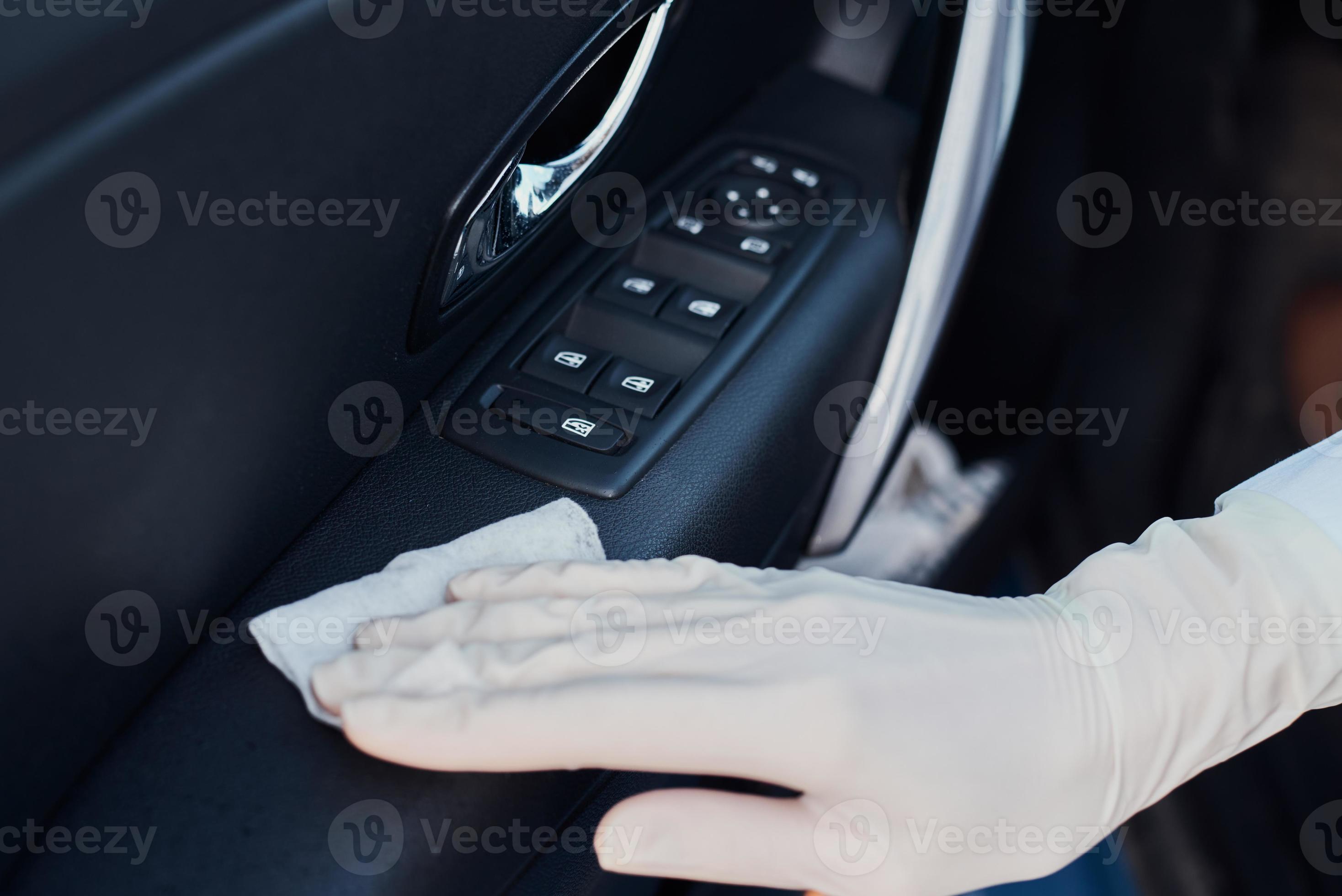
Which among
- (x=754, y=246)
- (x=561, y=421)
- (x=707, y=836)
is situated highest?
(x=754, y=246)

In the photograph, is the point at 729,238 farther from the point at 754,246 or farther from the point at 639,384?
the point at 639,384

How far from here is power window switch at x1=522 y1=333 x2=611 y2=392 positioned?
0.75 m

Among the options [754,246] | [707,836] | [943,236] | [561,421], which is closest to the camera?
[707,836]

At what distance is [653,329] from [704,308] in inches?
1.9

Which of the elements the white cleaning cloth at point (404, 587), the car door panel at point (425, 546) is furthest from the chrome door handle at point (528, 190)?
the white cleaning cloth at point (404, 587)

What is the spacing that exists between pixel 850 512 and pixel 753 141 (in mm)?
348

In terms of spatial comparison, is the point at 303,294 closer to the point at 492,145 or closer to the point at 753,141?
the point at 492,145

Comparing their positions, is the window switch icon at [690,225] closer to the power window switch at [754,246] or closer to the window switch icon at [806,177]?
→ the power window switch at [754,246]

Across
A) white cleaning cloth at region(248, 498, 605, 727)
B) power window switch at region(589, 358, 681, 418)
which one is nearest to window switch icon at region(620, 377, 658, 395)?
power window switch at region(589, 358, 681, 418)

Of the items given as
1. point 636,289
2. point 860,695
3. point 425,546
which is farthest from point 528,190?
point 860,695

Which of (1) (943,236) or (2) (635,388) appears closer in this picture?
(2) (635,388)

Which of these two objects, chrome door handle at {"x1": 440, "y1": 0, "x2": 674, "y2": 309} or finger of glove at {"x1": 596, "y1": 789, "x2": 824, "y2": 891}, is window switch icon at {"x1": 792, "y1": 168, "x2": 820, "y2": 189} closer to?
chrome door handle at {"x1": 440, "y1": 0, "x2": 674, "y2": 309}

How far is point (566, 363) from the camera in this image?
756mm

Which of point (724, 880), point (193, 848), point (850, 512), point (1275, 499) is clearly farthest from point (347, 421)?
point (1275, 499)
